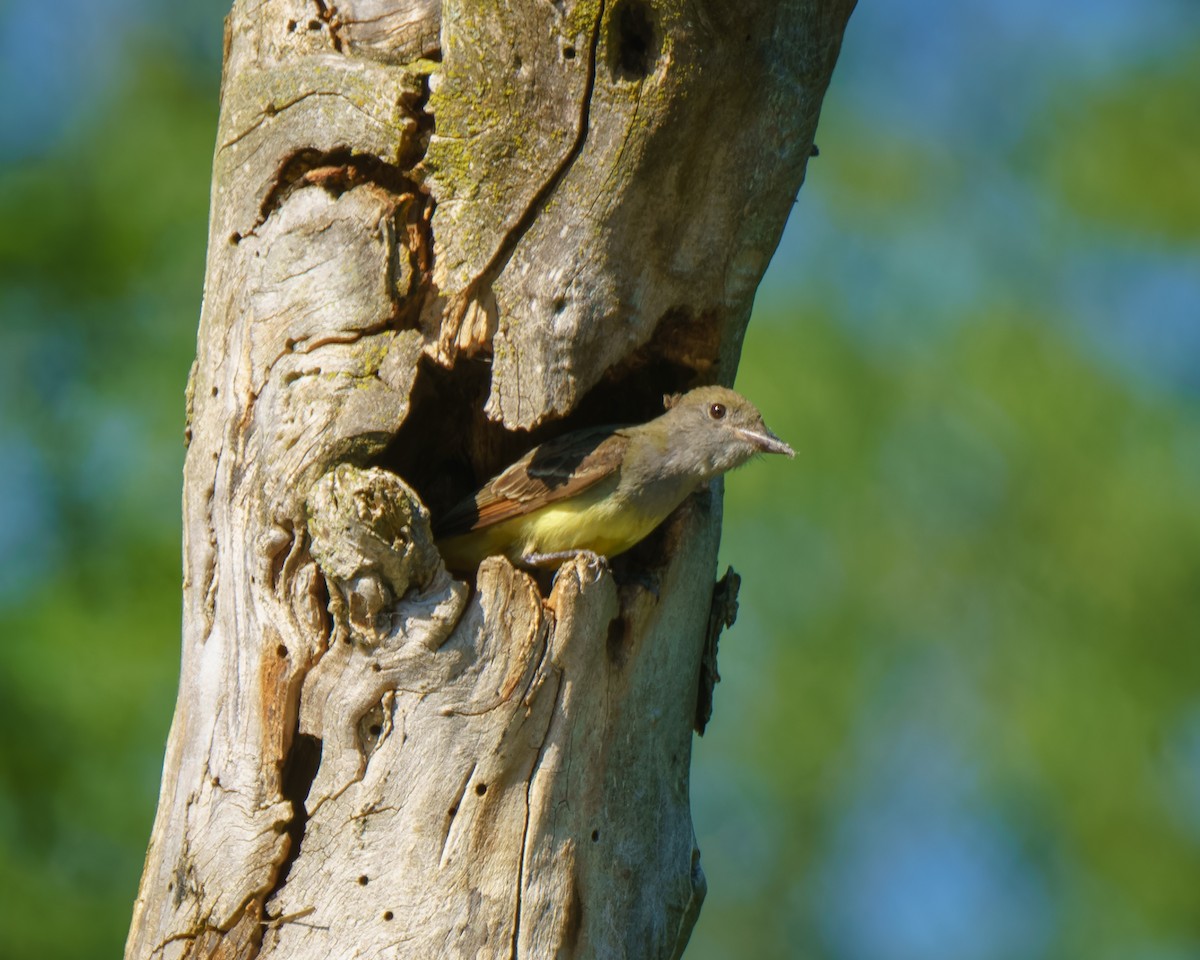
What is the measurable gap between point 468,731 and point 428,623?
1.22ft

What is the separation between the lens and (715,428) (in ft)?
20.0

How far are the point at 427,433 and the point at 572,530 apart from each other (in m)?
0.74

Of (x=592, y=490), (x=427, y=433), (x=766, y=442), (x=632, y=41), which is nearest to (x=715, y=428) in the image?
(x=766, y=442)

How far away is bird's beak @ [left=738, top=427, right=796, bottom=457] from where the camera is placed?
249 inches

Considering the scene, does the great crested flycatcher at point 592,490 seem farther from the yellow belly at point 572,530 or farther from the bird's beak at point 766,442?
the bird's beak at point 766,442

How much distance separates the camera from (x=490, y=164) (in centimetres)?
502

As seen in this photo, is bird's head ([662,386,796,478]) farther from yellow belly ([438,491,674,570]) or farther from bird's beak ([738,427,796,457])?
yellow belly ([438,491,674,570])

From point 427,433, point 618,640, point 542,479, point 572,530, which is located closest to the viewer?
point 618,640

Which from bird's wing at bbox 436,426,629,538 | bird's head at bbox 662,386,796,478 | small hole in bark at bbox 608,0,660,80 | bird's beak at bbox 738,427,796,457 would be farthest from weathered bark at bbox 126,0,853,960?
bird's beak at bbox 738,427,796,457

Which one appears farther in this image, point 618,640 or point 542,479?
point 542,479

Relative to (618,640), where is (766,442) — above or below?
above

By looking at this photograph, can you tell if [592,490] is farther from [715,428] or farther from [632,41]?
[632,41]

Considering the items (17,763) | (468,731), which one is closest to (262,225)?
(468,731)

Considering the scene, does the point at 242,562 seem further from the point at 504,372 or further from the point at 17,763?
the point at 17,763
